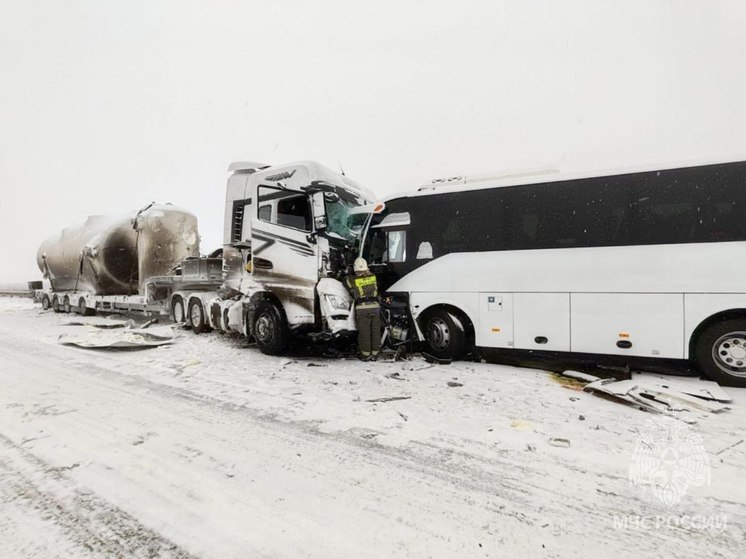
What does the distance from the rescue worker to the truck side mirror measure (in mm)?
935

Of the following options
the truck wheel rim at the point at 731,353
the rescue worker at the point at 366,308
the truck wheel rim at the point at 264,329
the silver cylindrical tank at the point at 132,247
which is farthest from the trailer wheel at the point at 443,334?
the silver cylindrical tank at the point at 132,247

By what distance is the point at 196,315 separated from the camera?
10.5 metres

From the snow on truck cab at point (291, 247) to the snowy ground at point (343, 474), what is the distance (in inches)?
83.2

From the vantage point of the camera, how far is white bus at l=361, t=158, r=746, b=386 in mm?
5180

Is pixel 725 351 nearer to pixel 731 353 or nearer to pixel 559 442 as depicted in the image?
pixel 731 353

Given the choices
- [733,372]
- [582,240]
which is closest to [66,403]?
[582,240]

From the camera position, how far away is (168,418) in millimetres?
3914

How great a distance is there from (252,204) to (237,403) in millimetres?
4829

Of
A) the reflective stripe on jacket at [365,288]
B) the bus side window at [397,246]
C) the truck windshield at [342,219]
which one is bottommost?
the reflective stripe on jacket at [365,288]

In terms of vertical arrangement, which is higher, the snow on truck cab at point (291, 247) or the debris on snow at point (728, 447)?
the snow on truck cab at point (291, 247)

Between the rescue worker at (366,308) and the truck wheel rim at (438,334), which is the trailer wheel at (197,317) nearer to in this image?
the rescue worker at (366,308)

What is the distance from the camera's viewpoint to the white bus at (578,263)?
204 inches

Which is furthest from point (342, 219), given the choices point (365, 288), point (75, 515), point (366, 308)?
point (75, 515)

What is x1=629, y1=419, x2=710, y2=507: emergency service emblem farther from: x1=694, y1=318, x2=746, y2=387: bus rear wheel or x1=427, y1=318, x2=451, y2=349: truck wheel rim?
x1=427, y1=318, x2=451, y2=349: truck wheel rim
